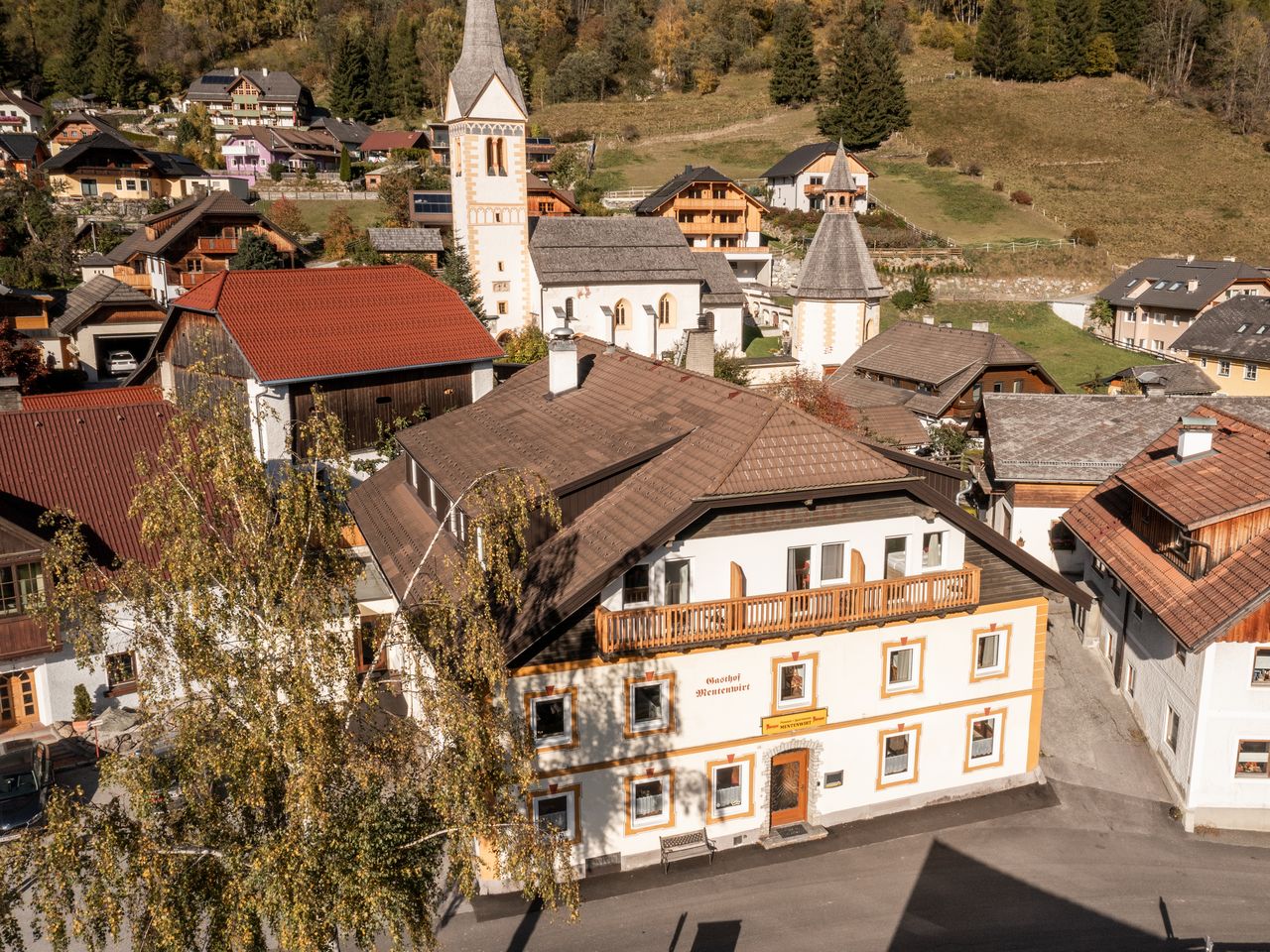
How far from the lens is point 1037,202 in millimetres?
90125

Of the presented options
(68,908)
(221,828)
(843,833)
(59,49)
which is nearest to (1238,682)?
(843,833)

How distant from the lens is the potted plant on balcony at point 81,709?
22203 mm

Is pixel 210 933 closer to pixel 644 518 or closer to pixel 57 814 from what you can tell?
pixel 57 814

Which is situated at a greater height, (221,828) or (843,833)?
(221,828)

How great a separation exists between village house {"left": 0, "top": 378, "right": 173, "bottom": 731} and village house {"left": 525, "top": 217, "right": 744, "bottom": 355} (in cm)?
2879

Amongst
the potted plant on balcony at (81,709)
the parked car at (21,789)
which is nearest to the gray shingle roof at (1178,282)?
the potted plant on balcony at (81,709)

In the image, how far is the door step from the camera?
19.4 m

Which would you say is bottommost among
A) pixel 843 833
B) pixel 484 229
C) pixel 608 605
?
pixel 843 833

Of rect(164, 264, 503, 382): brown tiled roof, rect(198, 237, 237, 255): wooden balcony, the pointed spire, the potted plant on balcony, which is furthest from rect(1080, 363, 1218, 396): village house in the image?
rect(198, 237, 237, 255): wooden balcony

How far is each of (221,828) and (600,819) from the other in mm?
9384

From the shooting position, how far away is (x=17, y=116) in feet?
360

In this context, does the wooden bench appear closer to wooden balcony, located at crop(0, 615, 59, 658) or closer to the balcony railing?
the balcony railing

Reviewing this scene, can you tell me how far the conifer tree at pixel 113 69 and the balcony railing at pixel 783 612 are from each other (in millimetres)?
131383

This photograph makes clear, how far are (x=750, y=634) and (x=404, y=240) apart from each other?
53.8m
